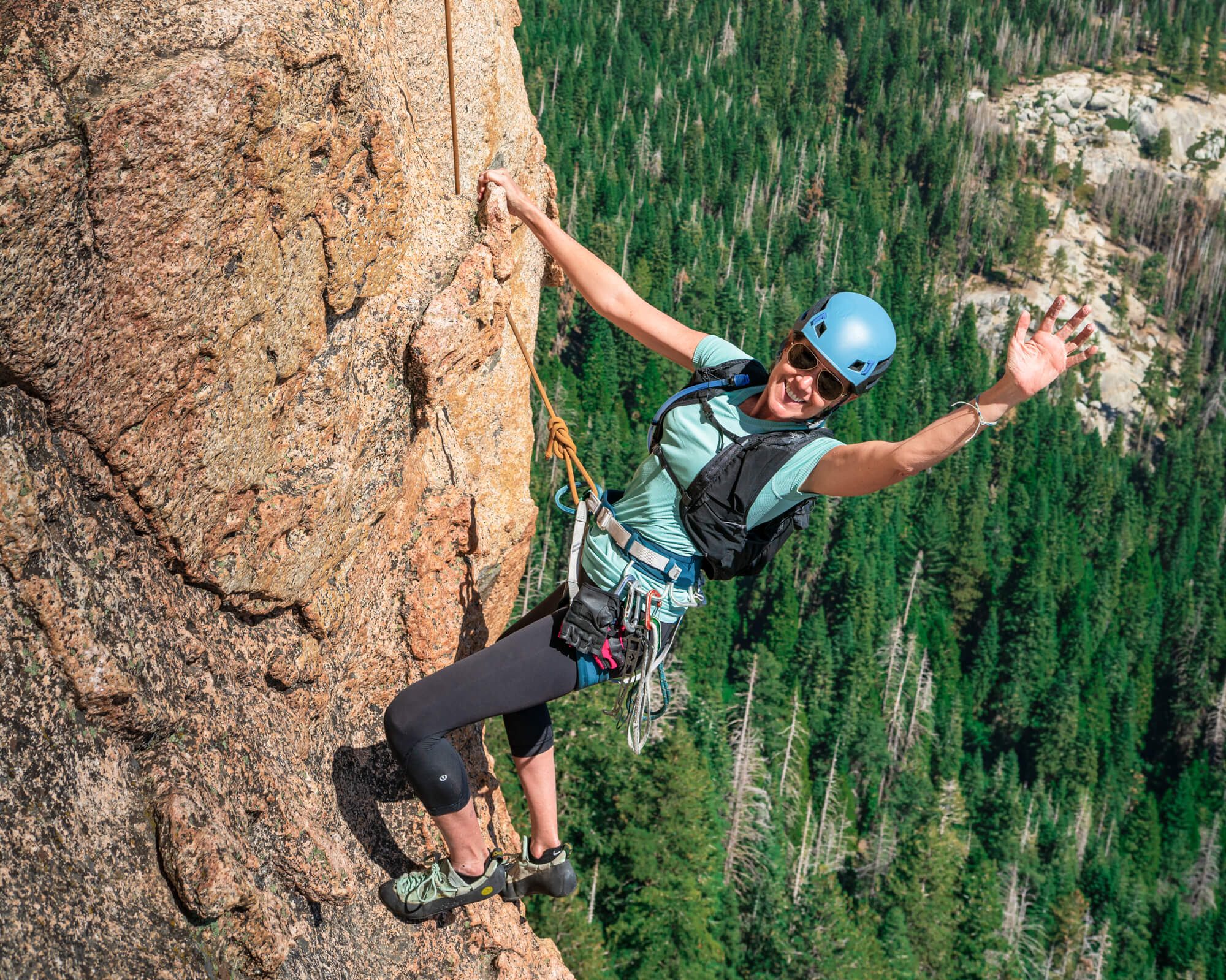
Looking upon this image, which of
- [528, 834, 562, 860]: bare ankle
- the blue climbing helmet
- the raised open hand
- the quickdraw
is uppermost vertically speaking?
the raised open hand

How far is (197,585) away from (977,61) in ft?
507

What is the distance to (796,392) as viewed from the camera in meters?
4.43

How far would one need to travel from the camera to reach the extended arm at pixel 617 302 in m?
5.16

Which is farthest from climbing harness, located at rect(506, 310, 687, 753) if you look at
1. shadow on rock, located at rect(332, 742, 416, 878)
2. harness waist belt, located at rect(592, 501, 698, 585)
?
shadow on rock, located at rect(332, 742, 416, 878)

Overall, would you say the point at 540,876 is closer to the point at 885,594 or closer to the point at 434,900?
the point at 434,900

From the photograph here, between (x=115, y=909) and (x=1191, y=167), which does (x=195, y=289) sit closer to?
(x=115, y=909)

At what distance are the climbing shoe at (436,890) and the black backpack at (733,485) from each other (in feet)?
6.01

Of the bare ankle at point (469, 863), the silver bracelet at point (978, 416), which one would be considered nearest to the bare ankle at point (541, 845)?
the bare ankle at point (469, 863)

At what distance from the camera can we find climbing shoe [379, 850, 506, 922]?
5.30 metres

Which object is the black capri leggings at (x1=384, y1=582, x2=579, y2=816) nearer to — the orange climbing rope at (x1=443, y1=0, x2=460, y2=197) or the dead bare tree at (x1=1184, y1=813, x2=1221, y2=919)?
the orange climbing rope at (x1=443, y1=0, x2=460, y2=197)

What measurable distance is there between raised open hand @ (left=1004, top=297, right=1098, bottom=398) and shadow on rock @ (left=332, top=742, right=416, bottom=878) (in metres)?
3.21

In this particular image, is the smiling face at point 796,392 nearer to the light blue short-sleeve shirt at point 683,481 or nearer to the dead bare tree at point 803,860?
the light blue short-sleeve shirt at point 683,481

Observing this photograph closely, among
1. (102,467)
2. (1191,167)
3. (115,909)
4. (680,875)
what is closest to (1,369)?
(102,467)

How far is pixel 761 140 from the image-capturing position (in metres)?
116
